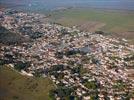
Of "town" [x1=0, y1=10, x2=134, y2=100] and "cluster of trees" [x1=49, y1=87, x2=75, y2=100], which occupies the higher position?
"town" [x1=0, y1=10, x2=134, y2=100]

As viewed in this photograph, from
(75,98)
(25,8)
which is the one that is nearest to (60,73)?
(75,98)

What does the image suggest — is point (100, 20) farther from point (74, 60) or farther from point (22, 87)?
point (22, 87)

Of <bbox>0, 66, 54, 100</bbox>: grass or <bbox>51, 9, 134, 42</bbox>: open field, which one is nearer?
<bbox>0, 66, 54, 100</bbox>: grass

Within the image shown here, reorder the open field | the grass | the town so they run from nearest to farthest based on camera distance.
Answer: the grass → the town → the open field

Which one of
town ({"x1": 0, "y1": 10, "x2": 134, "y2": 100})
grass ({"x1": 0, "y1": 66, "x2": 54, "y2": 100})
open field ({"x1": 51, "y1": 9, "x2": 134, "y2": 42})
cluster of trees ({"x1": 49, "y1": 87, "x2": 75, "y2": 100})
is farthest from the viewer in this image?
open field ({"x1": 51, "y1": 9, "x2": 134, "y2": 42})

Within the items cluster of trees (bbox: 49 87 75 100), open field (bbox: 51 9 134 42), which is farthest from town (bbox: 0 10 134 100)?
open field (bbox: 51 9 134 42)

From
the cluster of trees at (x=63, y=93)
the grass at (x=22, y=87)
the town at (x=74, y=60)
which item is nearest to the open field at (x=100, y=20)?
the town at (x=74, y=60)

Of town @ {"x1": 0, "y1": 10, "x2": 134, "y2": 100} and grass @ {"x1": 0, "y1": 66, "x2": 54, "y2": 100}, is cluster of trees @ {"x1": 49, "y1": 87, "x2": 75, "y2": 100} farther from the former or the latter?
grass @ {"x1": 0, "y1": 66, "x2": 54, "y2": 100}

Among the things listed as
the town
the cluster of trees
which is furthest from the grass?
the town

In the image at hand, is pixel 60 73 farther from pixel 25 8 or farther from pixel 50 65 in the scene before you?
pixel 25 8
